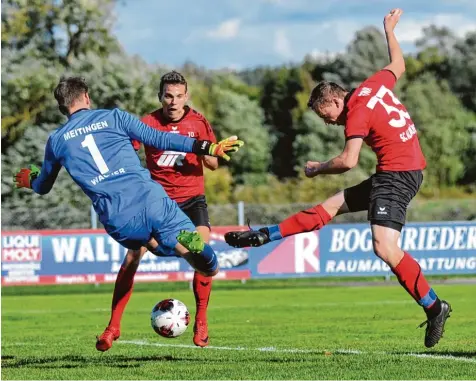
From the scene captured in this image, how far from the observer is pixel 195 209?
11.0m

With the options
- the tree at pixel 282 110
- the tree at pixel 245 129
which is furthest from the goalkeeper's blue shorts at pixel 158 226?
the tree at pixel 282 110

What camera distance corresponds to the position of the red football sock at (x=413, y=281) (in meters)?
9.54

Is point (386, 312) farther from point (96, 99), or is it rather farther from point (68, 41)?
point (68, 41)

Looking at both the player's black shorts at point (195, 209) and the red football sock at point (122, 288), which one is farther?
the player's black shorts at point (195, 209)

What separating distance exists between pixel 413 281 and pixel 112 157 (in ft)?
9.30

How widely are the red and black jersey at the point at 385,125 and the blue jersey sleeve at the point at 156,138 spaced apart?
1472mm

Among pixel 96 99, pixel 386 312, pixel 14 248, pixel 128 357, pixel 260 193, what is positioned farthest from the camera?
pixel 260 193

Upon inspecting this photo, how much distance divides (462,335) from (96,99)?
30556 mm

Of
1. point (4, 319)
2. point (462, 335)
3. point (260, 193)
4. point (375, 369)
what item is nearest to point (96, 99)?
point (260, 193)

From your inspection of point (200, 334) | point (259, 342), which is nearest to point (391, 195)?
point (200, 334)

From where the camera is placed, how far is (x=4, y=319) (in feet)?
62.2

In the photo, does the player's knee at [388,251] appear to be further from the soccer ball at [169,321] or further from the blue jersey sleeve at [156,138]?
the soccer ball at [169,321]

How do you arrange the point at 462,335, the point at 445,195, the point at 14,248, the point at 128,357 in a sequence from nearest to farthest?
the point at 128,357
the point at 462,335
the point at 14,248
the point at 445,195

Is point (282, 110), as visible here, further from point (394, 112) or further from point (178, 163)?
point (394, 112)
